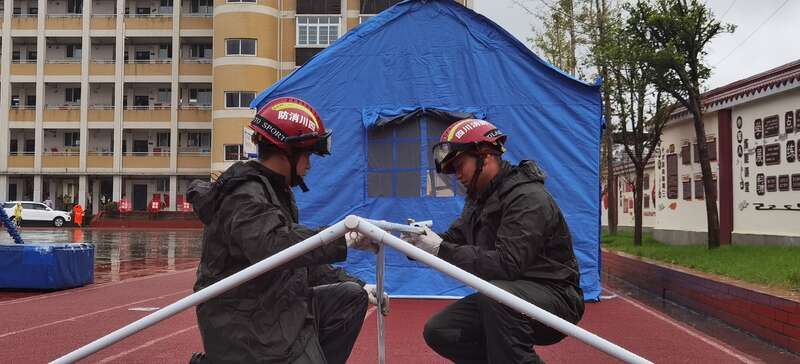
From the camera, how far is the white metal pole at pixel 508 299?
2490 millimetres

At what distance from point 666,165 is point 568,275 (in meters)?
18.3

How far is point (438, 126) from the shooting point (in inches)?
376

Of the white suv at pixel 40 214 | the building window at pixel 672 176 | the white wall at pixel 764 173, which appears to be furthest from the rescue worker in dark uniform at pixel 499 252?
the white suv at pixel 40 214

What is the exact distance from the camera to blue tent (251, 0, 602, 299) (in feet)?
30.5

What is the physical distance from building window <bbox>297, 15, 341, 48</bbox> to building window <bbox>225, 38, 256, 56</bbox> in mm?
2892

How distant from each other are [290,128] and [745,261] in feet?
30.3

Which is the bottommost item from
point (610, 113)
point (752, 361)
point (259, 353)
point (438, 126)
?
point (752, 361)

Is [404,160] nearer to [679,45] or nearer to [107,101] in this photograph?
[679,45]

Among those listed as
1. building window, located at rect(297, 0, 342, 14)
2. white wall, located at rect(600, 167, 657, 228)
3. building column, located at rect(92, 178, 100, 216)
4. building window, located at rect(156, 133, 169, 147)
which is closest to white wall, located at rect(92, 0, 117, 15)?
building window, located at rect(156, 133, 169, 147)

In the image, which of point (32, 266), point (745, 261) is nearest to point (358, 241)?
point (745, 261)

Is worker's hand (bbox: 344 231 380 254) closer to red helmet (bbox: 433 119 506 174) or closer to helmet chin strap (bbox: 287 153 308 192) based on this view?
helmet chin strap (bbox: 287 153 308 192)

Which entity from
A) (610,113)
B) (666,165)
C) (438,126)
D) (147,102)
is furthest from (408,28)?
(147,102)

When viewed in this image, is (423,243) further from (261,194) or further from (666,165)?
(666,165)

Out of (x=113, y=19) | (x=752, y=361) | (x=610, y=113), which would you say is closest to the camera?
(x=752, y=361)
